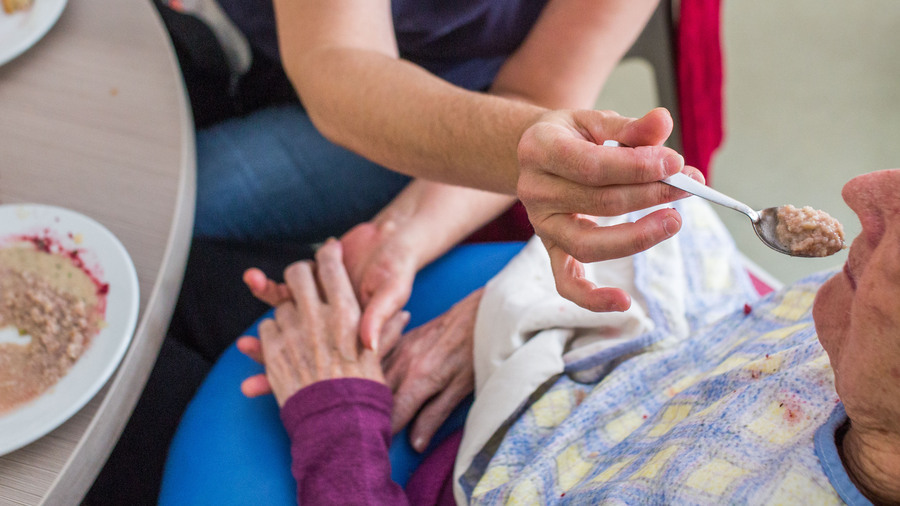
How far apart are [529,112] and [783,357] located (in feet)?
1.07

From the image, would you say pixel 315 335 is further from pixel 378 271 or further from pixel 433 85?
pixel 433 85

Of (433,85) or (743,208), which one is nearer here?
(743,208)

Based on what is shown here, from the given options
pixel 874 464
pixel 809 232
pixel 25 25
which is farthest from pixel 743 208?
pixel 25 25

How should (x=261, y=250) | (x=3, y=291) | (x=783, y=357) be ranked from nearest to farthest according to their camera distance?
(x=783, y=357)
(x=3, y=291)
(x=261, y=250)

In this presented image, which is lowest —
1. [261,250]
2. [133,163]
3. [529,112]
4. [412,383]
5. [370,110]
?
[261,250]

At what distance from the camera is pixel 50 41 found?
0.85 m

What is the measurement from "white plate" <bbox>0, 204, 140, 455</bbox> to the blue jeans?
35cm

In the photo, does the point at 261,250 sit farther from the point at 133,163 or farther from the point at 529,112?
the point at 529,112

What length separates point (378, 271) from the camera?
0.85 meters

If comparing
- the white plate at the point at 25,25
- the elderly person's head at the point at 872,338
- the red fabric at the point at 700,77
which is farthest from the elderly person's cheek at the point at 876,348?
the white plate at the point at 25,25

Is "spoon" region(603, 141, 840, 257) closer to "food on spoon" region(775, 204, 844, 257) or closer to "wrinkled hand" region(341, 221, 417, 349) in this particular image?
"food on spoon" region(775, 204, 844, 257)

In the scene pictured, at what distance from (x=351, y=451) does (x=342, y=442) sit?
15 mm

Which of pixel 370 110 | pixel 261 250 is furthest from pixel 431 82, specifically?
pixel 261 250

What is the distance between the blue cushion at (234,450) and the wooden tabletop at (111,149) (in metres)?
0.12
